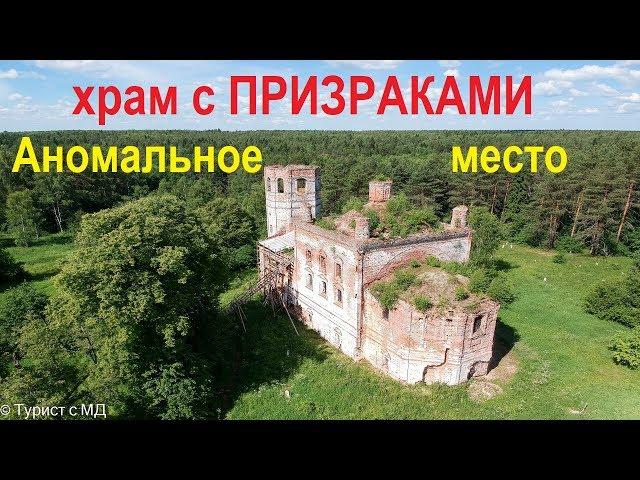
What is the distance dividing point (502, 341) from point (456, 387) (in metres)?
6.67

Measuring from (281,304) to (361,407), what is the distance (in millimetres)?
12404

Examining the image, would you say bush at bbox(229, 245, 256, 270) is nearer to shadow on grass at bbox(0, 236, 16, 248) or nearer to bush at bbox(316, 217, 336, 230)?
bush at bbox(316, 217, 336, 230)

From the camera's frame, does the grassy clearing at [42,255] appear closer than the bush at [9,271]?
No

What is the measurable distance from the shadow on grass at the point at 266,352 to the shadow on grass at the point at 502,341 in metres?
9.83

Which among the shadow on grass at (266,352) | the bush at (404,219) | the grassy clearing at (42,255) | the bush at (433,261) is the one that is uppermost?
the bush at (404,219)

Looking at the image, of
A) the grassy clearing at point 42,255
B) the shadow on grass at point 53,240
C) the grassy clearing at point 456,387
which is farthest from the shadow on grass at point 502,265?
the shadow on grass at point 53,240

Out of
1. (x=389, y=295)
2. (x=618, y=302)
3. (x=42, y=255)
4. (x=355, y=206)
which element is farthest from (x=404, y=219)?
(x=42, y=255)

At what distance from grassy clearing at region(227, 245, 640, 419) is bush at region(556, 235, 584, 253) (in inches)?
737

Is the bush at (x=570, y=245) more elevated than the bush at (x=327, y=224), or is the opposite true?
the bush at (x=327, y=224)

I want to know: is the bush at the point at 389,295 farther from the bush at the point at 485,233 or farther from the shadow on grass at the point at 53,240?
the shadow on grass at the point at 53,240

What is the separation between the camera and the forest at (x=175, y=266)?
58.5 ft

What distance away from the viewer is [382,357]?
23.5m
